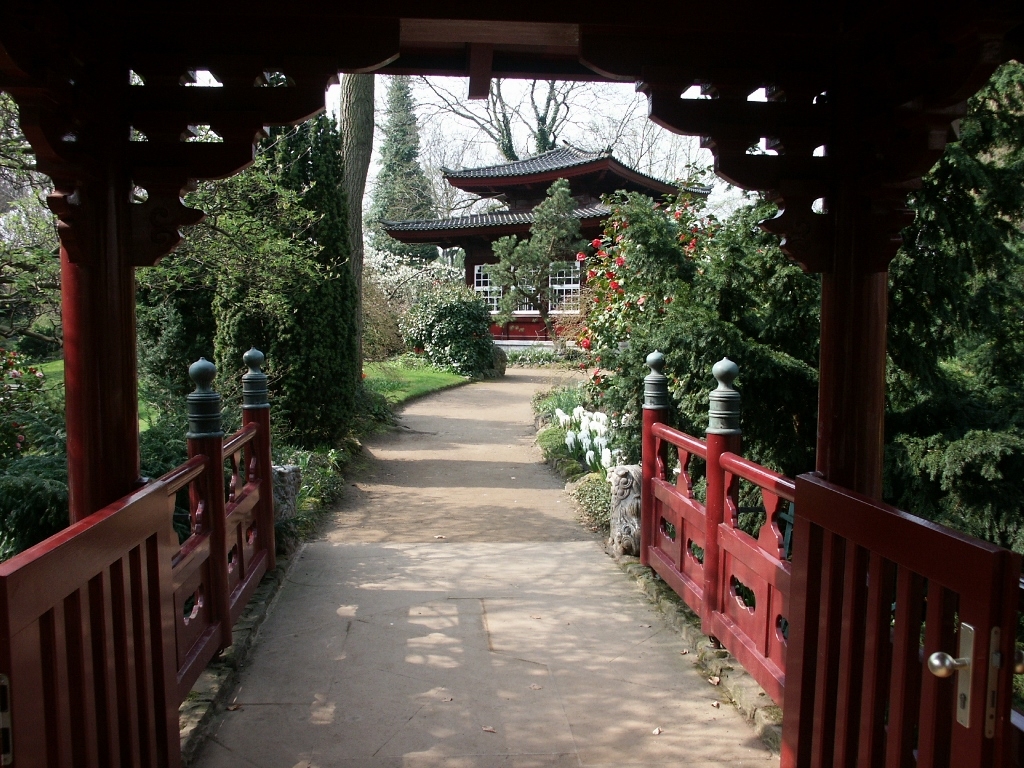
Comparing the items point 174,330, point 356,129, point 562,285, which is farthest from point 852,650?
point 562,285

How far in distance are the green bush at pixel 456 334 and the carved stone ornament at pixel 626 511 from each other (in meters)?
15.4

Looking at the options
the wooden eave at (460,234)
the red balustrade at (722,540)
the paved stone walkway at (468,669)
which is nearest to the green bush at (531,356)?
the wooden eave at (460,234)

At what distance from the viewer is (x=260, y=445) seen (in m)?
5.22

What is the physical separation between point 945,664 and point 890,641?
661mm

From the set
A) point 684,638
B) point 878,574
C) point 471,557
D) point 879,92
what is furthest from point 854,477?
point 471,557

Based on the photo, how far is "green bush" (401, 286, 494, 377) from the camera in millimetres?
21344

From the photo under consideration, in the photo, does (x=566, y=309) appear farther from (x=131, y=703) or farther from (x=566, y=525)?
(x=131, y=703)

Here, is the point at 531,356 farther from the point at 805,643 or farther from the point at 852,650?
the point at 852,650

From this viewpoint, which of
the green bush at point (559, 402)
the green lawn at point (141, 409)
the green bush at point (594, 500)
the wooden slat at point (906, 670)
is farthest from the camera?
the green bush at point (559, 402)

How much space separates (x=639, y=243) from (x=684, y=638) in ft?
11.1

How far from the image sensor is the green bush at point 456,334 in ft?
70.0

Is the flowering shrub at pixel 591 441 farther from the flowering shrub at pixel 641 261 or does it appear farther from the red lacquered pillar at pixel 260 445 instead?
the red lacquered pillar at pixel 260 445

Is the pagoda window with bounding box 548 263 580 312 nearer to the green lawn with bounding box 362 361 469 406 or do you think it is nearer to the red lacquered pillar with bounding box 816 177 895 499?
the green lawn with bounding box 362 361 469 406

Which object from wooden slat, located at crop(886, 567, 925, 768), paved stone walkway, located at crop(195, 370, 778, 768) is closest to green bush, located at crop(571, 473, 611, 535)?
paved stone walkway, located at crop(195, 370, 778, 768)
